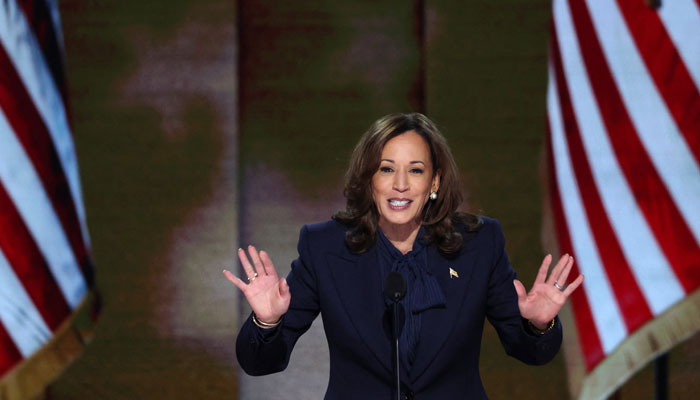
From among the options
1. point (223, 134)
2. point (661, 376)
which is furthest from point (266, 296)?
point (223, 134)

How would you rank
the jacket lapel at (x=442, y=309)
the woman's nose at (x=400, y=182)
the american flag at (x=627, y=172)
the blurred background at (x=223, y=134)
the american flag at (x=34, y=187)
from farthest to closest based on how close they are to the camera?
1. the blurred background at (x=223, y=134)
2. the american flag at (x=34, y=187)
3. the american flag at (x=627, y=172)
4. the woman's nose at (x=400, y=182)
5. the jacket lapel at (x=442, y=309)

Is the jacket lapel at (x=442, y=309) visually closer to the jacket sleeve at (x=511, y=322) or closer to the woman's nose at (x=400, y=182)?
the jacket sleeve at (x=511, y=322)

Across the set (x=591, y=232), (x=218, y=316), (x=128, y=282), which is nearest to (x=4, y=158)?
(x=128, y=282)

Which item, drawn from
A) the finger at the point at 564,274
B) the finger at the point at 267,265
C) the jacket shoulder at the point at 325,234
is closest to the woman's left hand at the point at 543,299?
the finger at the point at 564,274

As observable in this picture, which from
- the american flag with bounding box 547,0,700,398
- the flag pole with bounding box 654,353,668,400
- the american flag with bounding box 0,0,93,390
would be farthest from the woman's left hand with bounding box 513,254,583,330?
the american flag with bounding box 0,0,93,390

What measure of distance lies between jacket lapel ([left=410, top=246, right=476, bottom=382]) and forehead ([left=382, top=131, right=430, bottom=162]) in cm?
25

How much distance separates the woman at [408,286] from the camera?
5.63ft

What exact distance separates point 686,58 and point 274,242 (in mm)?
2186

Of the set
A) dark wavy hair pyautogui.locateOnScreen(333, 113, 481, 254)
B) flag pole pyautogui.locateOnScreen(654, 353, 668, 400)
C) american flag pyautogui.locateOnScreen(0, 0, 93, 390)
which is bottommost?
flag pole pyautogui.locateOnScreen(654, 353, 668, 400)

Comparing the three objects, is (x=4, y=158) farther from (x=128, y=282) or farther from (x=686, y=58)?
(x=686, y=58)

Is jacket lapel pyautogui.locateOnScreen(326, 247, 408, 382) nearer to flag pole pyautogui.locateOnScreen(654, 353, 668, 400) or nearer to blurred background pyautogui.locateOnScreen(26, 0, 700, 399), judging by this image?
flag pole pyautogui.locateOnScreen(654, 353, 668, 400)

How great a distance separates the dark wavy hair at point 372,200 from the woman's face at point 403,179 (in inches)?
0.8

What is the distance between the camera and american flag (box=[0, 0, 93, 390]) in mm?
2959

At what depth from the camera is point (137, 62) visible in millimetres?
3691
